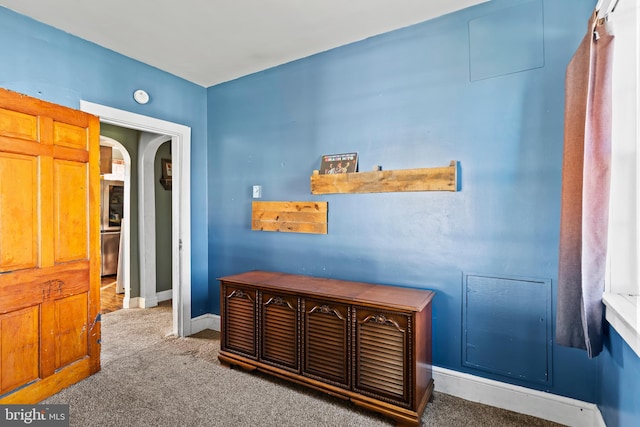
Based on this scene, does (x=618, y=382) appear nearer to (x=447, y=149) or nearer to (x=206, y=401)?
(x=447, y=149)

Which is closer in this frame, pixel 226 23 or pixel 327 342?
pixel 327 342

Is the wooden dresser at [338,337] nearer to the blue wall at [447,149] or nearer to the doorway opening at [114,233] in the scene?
the blue wall at [447,149]

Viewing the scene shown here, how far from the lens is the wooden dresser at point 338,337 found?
6.43 ft

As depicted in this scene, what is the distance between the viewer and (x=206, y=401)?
7.18 feet

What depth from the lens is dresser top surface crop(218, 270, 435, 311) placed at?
2.05 metres

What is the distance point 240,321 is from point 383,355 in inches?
46.5

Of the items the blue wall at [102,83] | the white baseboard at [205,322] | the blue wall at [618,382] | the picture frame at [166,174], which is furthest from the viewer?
the picture frame at [166,174]

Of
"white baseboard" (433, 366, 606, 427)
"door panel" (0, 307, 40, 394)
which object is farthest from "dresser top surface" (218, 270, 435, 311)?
"door panel" (0, 307, 40, 394)

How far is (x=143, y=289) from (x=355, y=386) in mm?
3325

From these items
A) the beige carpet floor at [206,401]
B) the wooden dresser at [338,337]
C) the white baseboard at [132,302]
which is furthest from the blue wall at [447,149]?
the white baseboard at [132,302]

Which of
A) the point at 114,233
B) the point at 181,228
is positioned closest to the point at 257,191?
the point at 181,228

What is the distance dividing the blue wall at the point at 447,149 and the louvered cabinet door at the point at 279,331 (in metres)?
0.52

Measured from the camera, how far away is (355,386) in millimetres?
2102

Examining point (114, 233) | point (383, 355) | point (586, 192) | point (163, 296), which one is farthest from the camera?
point (114, 233)
